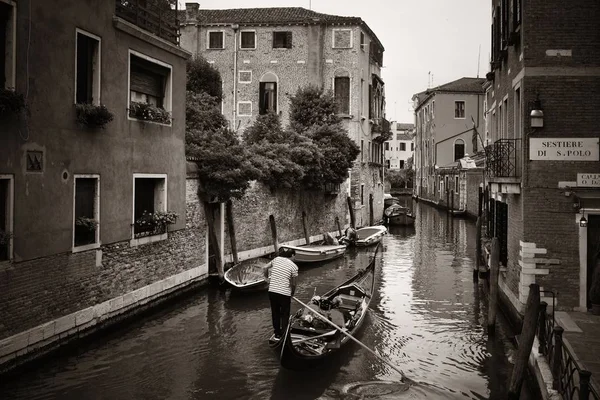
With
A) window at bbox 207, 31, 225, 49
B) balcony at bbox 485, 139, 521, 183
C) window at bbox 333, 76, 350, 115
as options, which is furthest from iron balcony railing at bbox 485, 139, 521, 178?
window at bbox 207, 31, 225, 49

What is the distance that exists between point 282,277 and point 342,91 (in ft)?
57.9

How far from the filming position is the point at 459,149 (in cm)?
3881

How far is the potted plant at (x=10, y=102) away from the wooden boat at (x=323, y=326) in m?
3.88

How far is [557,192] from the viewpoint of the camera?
811cm

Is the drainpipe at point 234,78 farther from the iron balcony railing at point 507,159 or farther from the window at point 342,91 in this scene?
the iron balcony railing at point 507,159

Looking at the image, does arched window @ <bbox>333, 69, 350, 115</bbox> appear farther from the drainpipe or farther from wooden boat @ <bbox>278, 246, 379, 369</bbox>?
wooden boat @ <bbox>278, 246, 379, 369</bbox>

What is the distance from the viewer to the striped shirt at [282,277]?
7219 mm

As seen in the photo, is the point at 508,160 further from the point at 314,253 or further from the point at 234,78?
the point at 234,78

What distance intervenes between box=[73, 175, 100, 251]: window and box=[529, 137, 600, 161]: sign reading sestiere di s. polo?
20.3 feet

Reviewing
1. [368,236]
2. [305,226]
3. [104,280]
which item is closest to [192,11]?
[305,226]

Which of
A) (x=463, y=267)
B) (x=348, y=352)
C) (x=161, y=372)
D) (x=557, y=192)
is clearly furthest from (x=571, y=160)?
(x=463, y=267)

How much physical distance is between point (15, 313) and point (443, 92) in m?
35.3

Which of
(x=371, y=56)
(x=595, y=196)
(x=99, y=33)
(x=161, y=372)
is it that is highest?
(x=371, y=56)

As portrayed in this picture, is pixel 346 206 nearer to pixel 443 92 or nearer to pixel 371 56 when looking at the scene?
pixel 371 56
